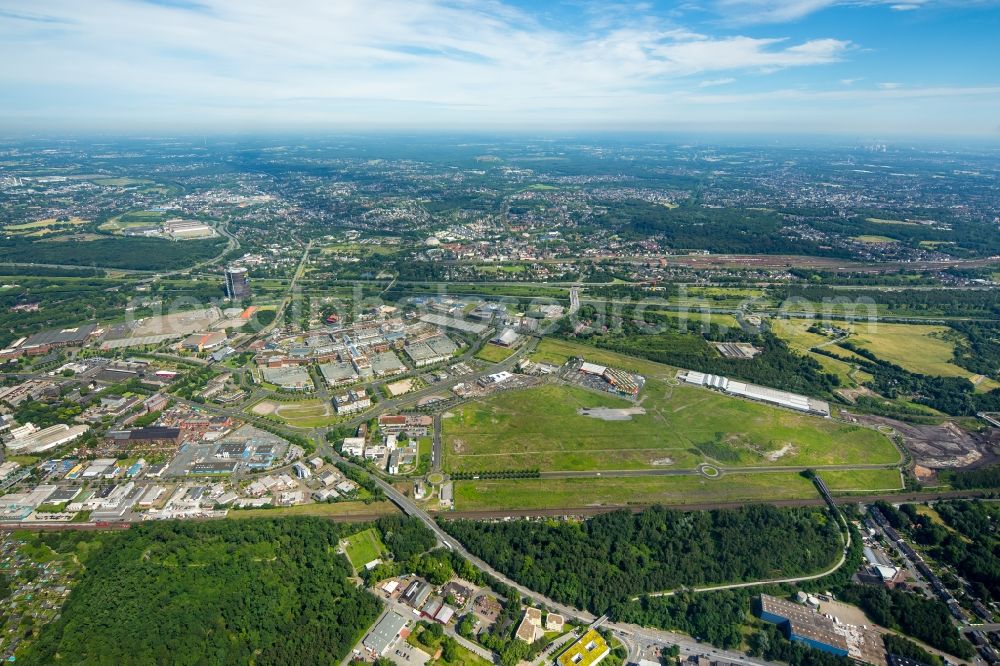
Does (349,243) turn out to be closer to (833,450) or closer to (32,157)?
(833,450)

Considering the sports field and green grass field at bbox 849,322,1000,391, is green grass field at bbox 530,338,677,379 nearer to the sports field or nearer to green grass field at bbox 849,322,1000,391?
the sports field

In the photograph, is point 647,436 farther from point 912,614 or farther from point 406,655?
point 406,655

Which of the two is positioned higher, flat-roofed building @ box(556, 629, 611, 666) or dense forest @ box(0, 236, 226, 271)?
dense forest @ box(0, 236, 226, 271)

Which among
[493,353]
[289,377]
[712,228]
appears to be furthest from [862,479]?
[712,228]

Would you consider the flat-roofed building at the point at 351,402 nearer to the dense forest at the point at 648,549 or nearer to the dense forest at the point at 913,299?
the dense forest at the point at 648,549

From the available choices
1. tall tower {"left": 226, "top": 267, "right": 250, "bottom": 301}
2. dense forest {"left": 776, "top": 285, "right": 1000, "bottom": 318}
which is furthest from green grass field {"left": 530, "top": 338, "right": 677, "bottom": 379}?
tall tower {"left": 226, "top": 267, "right": 250, "bottom": 301}

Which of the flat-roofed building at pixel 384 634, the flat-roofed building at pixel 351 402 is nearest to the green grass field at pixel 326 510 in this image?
the flat-roofed building at pixel 384 634
